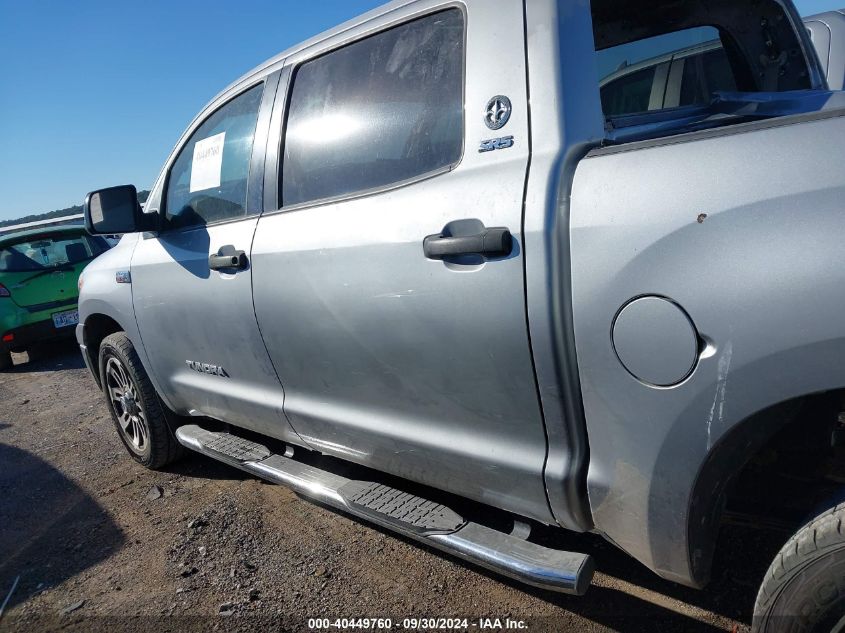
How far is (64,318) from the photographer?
7.86 meters

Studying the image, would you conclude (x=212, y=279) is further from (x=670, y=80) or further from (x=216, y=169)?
(x=670, y=80)

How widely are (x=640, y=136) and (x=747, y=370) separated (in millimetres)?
804

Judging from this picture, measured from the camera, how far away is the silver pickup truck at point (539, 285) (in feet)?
4.44

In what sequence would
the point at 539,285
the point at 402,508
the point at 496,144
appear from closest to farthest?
the point at 539,285, the point at 496,144, the point at 402,508

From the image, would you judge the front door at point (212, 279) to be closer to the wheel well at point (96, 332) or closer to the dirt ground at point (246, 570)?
the dirt ground at point (246, 570)

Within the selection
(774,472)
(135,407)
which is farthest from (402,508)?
(135,407)

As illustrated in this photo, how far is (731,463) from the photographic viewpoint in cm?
151

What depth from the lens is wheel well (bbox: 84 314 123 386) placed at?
390 centimetres

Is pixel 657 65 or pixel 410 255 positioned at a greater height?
pixel 657 65

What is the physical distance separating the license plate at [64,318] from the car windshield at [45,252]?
24.2 inches

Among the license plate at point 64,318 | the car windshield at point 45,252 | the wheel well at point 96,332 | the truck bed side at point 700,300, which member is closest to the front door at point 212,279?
the wheel well at point 96,332

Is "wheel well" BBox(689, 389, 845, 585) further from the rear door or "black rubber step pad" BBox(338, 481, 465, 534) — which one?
Answer: "black rubber step pad" BBox(338, 481, 465, 534)

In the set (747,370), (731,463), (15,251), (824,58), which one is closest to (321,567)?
(731,463)

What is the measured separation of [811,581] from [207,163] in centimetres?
283
